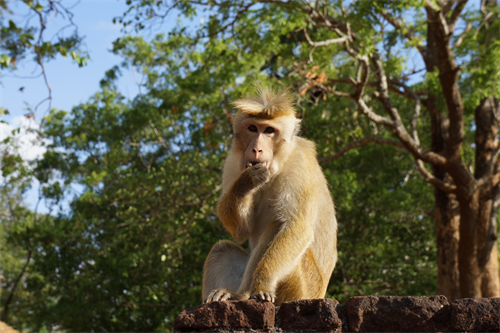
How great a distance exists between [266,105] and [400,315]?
1.92 meters

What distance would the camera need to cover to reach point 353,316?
7.68 feet

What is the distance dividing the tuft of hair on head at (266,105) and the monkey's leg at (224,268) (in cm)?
110

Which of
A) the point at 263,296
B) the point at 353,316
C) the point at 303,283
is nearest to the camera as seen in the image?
the point at 353,316

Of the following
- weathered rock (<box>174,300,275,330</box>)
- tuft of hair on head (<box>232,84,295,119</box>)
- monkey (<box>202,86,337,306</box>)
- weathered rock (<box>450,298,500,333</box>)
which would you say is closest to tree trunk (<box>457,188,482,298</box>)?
monkey (<box>202,86,337,306</box>)

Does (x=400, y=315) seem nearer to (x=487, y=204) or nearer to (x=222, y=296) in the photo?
(x=222, y=296)

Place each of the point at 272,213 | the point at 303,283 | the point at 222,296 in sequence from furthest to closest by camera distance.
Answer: the point at 272,213
the point at 303,283
the point at 222,296

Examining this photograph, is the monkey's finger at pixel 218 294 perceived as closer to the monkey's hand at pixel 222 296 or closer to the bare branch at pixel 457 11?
the monkey's hand at pixel 222 296

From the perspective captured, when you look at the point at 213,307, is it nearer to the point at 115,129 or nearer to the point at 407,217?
the point at 407,217

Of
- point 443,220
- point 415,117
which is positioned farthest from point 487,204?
point 415,117

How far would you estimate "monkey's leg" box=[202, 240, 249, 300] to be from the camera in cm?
338

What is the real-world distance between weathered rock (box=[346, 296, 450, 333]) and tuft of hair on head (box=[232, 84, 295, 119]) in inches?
65.6

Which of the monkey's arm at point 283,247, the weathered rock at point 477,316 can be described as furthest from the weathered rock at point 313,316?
the weathered rock at point 477,316

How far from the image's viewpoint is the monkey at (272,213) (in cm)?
309

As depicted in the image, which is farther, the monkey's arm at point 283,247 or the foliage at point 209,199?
the foliage at point 209,199
